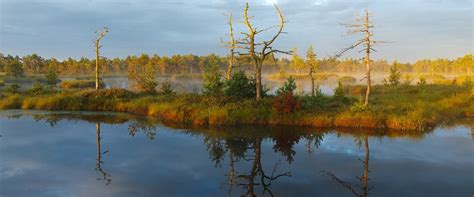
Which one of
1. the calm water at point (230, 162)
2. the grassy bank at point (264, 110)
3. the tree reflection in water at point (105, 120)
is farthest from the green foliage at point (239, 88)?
the tree reflection in water at point (105, 120)

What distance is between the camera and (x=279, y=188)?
12.3 m

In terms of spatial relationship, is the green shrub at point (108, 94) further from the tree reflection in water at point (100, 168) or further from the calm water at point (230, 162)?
the tree reflection in water at point (100, 168)

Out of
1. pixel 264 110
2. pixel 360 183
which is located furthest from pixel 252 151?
pixel 264 110

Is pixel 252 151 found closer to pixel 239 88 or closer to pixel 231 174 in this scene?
pixel 231 174

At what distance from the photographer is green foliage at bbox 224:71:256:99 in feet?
94.3

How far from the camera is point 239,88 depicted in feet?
94.7

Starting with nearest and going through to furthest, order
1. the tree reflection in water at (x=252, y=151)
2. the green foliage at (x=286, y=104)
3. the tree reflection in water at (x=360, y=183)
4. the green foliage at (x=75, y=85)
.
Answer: the tree reflection in water at (x=360, y=183) < the tree reflection in water at (x=252, y=151) < the green foliage at (x=286, y=104) < the green foliage at (x=75, y=85)

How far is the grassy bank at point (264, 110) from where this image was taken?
24.0m

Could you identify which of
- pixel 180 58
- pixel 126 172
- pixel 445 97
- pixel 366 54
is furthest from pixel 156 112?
pixel 180 58

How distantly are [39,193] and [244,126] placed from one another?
14325 mm

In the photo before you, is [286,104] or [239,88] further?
[239,88]

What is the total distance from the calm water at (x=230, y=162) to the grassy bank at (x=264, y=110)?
6.18 feet

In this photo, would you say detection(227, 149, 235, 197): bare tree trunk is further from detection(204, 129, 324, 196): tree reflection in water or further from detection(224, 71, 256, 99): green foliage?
detection(224, 71, 256, 99): green foliage

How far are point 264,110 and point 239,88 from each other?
4.24 m
